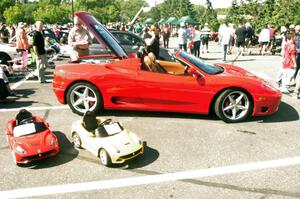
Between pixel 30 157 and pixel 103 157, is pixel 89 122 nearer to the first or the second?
pixel 103 157

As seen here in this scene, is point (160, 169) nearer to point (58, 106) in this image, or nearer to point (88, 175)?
point (88, 175)

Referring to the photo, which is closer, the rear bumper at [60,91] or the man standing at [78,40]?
the rear bumper at [60,91]

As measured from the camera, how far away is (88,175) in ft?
14.1

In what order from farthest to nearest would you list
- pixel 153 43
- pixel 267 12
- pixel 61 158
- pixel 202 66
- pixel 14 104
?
pixel 267 12 → pixel 153 43 → pixel 14 104 → pixel 202 66 → pixel 61 158

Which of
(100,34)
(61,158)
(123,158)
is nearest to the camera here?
(123,158)

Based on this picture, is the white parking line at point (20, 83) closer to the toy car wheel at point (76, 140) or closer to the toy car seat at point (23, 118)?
the toy car seat at point (23, 118)

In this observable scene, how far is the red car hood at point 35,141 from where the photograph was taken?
4.50 m

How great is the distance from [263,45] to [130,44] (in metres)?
8.66

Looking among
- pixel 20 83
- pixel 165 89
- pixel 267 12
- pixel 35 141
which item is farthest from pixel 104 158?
pixel 267 12

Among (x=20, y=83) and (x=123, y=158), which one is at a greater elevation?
(x=20, y=83)

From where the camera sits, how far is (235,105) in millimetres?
6188

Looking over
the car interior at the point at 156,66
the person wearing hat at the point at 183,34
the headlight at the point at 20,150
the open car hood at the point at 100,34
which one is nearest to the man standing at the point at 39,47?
the open car hood at the point at 100,34

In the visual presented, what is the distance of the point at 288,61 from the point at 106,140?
20.0ft

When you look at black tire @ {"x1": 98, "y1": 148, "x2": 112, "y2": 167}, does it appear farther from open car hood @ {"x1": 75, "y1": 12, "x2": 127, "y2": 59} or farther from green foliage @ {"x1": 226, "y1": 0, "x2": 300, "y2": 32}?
green foliage @ {"x1": 226, "y1": 0, "x2": 300, "y2": 32}
